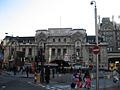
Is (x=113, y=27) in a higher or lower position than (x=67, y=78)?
higher

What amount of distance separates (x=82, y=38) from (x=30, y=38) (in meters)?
20.8

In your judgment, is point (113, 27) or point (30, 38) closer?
point (30, 38)

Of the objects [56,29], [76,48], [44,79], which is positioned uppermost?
[56,29]

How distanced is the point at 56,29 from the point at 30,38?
40.6 feet

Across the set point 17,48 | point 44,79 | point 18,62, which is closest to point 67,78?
point 44,79

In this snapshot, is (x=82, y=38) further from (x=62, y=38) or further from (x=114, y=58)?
(x=114, y=58)

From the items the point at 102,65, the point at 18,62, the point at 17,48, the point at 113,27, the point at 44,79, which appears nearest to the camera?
the point at 44,79

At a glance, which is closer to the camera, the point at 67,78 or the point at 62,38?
the point at 67,78

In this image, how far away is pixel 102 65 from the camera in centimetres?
10694

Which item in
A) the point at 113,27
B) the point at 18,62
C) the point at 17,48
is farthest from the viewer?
the point at 113,27

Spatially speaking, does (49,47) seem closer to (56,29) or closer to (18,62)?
(56,29)

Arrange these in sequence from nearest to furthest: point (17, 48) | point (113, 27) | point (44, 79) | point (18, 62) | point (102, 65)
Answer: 1. point (44, 79)
2. point (18, 62)
3. point (102, 65)
4. point (17, 48)
5. point (113, 27)

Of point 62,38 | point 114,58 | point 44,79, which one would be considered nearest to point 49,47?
point 62,38

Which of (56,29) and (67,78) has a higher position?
(56,29)
